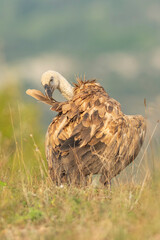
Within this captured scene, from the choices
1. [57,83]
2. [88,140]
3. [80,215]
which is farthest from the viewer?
[57,83]

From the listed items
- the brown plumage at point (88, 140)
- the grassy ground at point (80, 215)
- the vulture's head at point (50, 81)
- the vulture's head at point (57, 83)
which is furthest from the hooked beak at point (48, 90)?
the grassy ground at point (80, 215)

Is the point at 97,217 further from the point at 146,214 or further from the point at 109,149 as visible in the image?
the point at 109,149

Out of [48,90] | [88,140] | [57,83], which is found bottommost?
[88,140]

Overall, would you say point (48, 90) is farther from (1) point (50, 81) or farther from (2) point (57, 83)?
(2) point (57, 83)

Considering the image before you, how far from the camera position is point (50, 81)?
382 inches

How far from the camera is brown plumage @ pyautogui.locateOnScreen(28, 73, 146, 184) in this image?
22.6 ft

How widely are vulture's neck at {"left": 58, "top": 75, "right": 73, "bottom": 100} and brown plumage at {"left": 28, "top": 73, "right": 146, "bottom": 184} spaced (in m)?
2.03

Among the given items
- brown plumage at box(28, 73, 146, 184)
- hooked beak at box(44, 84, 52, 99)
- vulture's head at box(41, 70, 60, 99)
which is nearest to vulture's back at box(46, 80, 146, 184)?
brown plumage at box(28, 73, 146, 184)

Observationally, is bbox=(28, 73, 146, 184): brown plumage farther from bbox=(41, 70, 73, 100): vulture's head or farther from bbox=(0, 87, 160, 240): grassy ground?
bbox=(41, 70, 73, 100): vulture's head

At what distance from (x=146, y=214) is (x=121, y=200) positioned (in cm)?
62

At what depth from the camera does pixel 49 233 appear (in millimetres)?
4082

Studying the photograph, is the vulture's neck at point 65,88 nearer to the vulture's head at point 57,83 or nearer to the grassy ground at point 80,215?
the vulture's head at point 57,83

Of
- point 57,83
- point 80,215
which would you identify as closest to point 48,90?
point 57,83

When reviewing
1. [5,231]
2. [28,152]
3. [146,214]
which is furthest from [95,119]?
[28,152]
